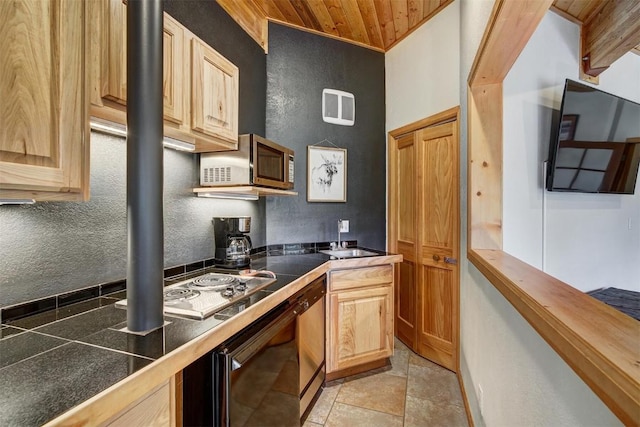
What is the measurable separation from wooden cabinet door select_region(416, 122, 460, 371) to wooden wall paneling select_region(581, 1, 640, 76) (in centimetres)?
112

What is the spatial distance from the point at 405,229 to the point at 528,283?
6.64ft

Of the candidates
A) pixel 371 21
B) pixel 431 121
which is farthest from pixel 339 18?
pixel 431 121

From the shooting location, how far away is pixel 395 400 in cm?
206

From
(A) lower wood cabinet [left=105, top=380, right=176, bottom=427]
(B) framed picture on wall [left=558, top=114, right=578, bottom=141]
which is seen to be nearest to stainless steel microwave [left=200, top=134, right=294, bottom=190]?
(A) lower wood cabinet [left=105, top=380, right=176, bottom=427]

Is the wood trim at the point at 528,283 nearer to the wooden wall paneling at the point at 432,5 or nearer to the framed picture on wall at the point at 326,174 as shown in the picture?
the wooden wall paneling at the point at 432,5

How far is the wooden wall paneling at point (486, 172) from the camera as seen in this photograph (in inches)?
72.1

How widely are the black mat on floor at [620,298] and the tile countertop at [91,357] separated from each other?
2607 millimetres

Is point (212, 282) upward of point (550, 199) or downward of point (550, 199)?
downward

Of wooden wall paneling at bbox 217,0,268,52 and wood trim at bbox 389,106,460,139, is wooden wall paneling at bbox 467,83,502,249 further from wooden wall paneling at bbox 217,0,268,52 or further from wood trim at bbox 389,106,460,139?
wooden wall paneling at bbox 217,0,268,52

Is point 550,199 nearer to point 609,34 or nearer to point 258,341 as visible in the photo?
point 609,34

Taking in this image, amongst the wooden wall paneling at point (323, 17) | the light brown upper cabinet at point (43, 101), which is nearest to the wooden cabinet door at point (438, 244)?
the wooden wall paneling at point (323, 17)

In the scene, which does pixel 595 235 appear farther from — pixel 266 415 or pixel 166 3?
pixel 166 3

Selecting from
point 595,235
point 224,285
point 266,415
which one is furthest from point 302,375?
point 595,235

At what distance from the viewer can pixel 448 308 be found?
2.50 m
